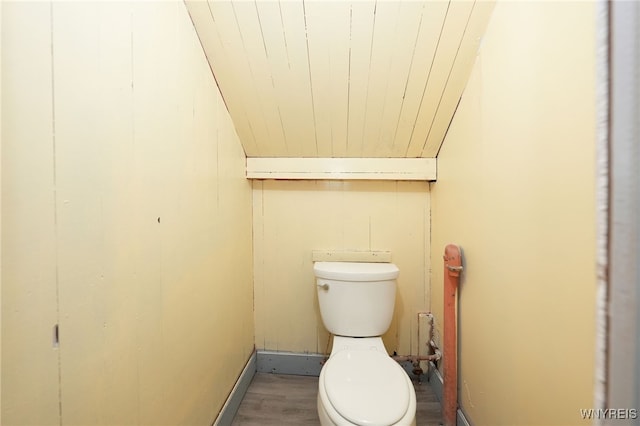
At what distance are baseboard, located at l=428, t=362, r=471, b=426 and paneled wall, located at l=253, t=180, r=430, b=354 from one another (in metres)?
0.15

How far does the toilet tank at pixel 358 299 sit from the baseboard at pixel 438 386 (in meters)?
0.41

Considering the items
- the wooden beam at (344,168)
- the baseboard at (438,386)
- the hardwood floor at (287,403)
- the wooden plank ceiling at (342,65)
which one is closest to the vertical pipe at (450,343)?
the baseboard at (438,386)

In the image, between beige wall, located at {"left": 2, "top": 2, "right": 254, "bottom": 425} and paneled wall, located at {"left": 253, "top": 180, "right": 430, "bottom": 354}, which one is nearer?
beige wall, located at {"left": 2, "top": 2, "right": 254, "bottom": 425}

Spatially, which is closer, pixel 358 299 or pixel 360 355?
pixel 360 355

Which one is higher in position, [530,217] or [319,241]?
[530,217]

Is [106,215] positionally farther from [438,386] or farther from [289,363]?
[438,386]

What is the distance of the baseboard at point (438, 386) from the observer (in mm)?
1183

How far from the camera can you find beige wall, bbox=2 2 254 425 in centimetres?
46

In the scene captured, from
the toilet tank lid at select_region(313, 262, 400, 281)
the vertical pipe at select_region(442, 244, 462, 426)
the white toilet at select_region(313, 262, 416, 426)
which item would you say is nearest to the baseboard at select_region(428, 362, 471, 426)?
Answer: the vertical pipe at select_region(442, 244, 462, 426)

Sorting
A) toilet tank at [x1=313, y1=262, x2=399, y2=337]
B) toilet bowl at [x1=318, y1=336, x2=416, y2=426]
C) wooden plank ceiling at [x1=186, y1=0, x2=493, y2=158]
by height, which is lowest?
toilet bowl at [x1=318, y1=336, x2=416, y2=426]

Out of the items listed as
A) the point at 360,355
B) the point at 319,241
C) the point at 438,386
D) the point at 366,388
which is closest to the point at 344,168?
the point at 319,241

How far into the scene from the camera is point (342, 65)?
1.11 meters

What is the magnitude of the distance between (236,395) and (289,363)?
15.1 inches

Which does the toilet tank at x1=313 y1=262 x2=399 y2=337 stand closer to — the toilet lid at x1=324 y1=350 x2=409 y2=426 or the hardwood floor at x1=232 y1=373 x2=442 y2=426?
the toilet lid at x1=324 y1=350 x2=409 y2=426
